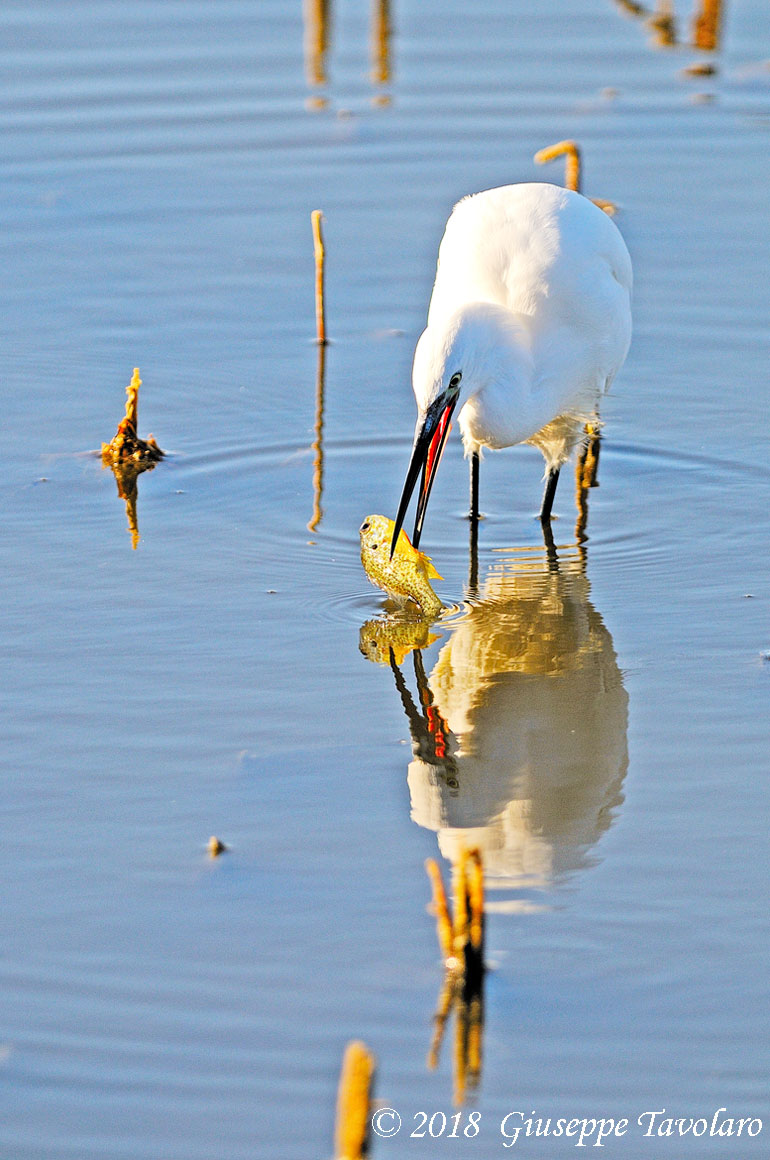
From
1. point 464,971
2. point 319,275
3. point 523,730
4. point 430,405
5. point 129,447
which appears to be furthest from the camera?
point 319,275

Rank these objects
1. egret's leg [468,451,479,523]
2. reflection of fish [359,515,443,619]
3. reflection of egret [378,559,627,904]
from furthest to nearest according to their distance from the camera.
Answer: egret's leg [468,451,479,523], reflection of fish [359,515,443,619], reflection of egret [378,559,627,904]

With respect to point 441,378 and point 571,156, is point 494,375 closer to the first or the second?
point 441,378

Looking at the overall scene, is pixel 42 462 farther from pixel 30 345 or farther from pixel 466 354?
pixel 466 354

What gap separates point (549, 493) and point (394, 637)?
3.96 ft

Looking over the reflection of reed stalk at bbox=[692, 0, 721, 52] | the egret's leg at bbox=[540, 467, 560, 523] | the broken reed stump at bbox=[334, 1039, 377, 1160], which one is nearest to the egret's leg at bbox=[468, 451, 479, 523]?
the egret's leg at bbox=[540, 467, 560, 523]

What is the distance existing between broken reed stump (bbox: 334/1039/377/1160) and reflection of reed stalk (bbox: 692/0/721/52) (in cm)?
1072

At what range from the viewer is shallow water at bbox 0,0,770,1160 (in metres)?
3.01

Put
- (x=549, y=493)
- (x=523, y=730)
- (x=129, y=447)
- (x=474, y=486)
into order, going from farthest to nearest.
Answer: (x=129, y=447) < (x=549, y=493) < (x=474, y=486) < (x=523, y=730)

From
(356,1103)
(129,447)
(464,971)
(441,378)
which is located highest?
(441,378)

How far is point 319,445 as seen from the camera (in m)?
6.32

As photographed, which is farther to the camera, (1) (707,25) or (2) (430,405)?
(1) (707,25)

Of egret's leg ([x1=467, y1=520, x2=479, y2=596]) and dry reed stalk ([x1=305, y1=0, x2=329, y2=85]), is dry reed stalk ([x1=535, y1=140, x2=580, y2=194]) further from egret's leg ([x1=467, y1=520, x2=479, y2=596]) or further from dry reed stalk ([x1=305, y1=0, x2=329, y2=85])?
dry reed stalk ([x1=305, y1=0, x2=329, y2=85])

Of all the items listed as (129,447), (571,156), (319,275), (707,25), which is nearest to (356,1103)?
(129,447)

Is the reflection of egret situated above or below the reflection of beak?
below
